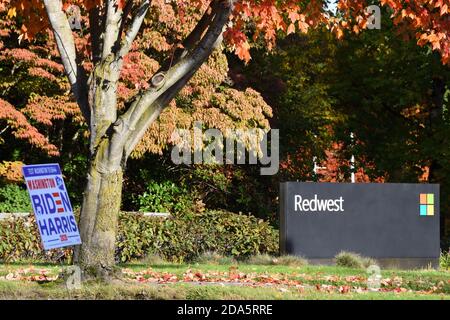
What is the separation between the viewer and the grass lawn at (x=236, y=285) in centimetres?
1128

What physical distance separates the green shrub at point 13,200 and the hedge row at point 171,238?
11.9 feet

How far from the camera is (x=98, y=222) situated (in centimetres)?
1300

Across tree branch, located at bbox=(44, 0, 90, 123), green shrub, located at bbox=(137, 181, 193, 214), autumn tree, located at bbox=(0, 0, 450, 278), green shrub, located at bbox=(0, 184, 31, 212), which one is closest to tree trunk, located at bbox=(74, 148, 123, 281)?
autumn tree, located at bbox=(0, 0, 450, 278)

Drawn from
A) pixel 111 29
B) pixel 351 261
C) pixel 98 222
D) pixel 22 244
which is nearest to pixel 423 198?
pixel 351 261

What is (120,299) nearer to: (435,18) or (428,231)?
(435,18)

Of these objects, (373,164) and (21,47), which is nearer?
(21,47)

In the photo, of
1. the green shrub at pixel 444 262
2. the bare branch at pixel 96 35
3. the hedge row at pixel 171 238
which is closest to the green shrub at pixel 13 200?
the hedge row at pixel 171 238

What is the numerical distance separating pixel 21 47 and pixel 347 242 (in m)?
A: 11.0

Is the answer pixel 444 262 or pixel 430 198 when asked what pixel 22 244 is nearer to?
pixel 430 198

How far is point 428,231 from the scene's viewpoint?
921 inches

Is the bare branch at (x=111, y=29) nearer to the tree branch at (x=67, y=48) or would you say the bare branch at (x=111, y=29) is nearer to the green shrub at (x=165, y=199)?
the tree branch at (x=67, y=48)
